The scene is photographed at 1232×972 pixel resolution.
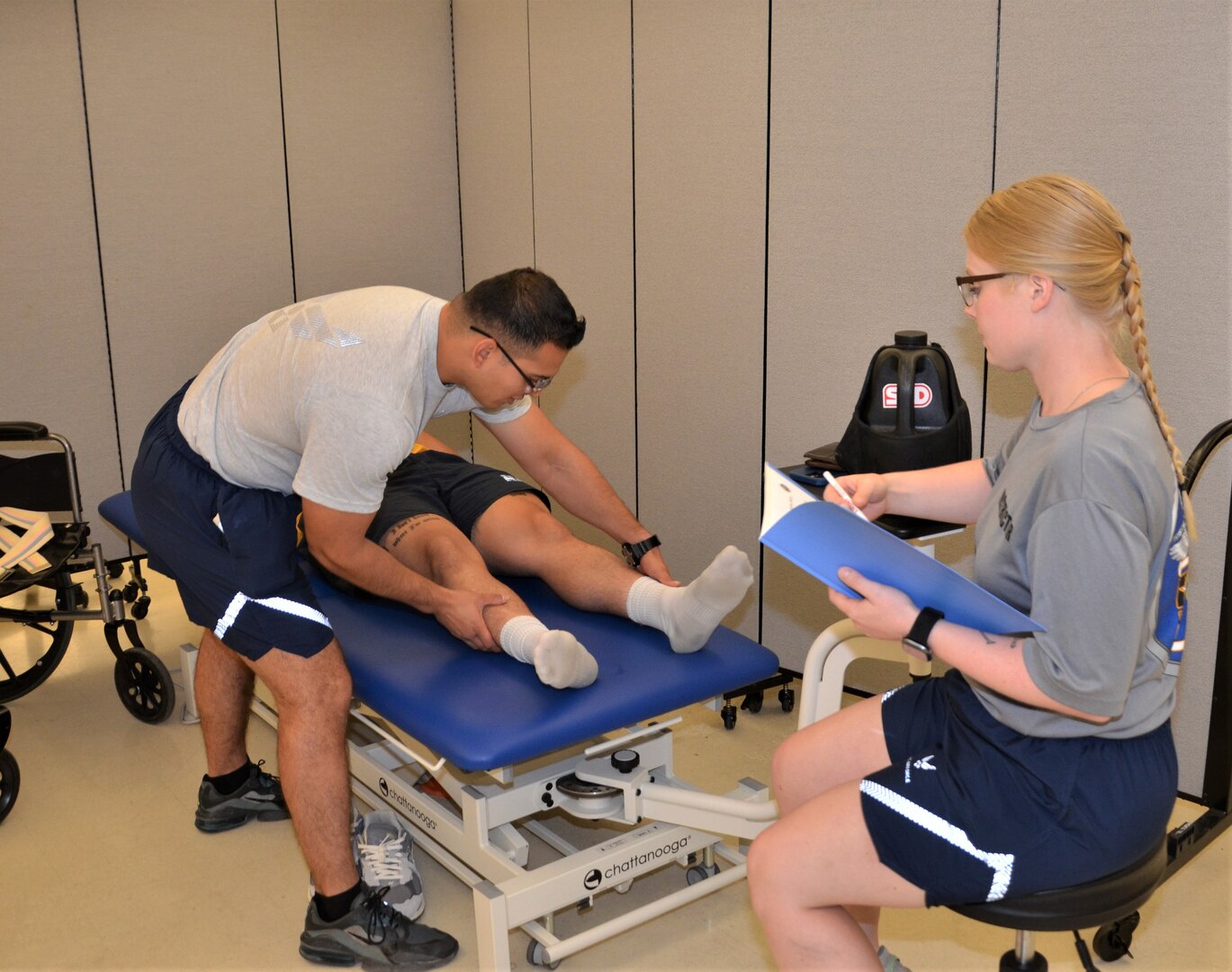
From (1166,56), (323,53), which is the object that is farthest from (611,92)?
(1166,56)

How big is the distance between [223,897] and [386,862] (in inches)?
15.1

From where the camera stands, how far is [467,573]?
235cm

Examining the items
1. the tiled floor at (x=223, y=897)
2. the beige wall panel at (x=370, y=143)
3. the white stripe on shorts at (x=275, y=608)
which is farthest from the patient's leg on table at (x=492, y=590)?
the beige wall panel at (x=370, y=143)

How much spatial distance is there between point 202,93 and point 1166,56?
3033 mm

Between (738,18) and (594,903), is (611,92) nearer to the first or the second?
(738,18)

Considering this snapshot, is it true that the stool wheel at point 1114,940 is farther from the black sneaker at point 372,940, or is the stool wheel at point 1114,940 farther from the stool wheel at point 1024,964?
the black sneaker at point 372,940

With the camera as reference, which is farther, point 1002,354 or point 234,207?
point 234,207

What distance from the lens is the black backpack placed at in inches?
80.7

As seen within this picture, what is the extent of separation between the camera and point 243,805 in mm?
2584

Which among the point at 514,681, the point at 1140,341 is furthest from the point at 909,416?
the point at 514,681

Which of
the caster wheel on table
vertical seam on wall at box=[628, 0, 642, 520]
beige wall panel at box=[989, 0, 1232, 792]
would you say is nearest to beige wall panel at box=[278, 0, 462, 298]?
vertical seam on wall at box=[628, 0, 642, 520]

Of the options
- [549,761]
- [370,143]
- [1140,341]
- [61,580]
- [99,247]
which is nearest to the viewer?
[1140,341]

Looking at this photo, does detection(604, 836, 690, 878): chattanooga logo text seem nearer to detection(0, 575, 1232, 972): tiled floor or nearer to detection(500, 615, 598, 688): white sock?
detection(0, 575, 1232, 972): tiled floor

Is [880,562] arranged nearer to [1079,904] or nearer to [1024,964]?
[1079,904]
